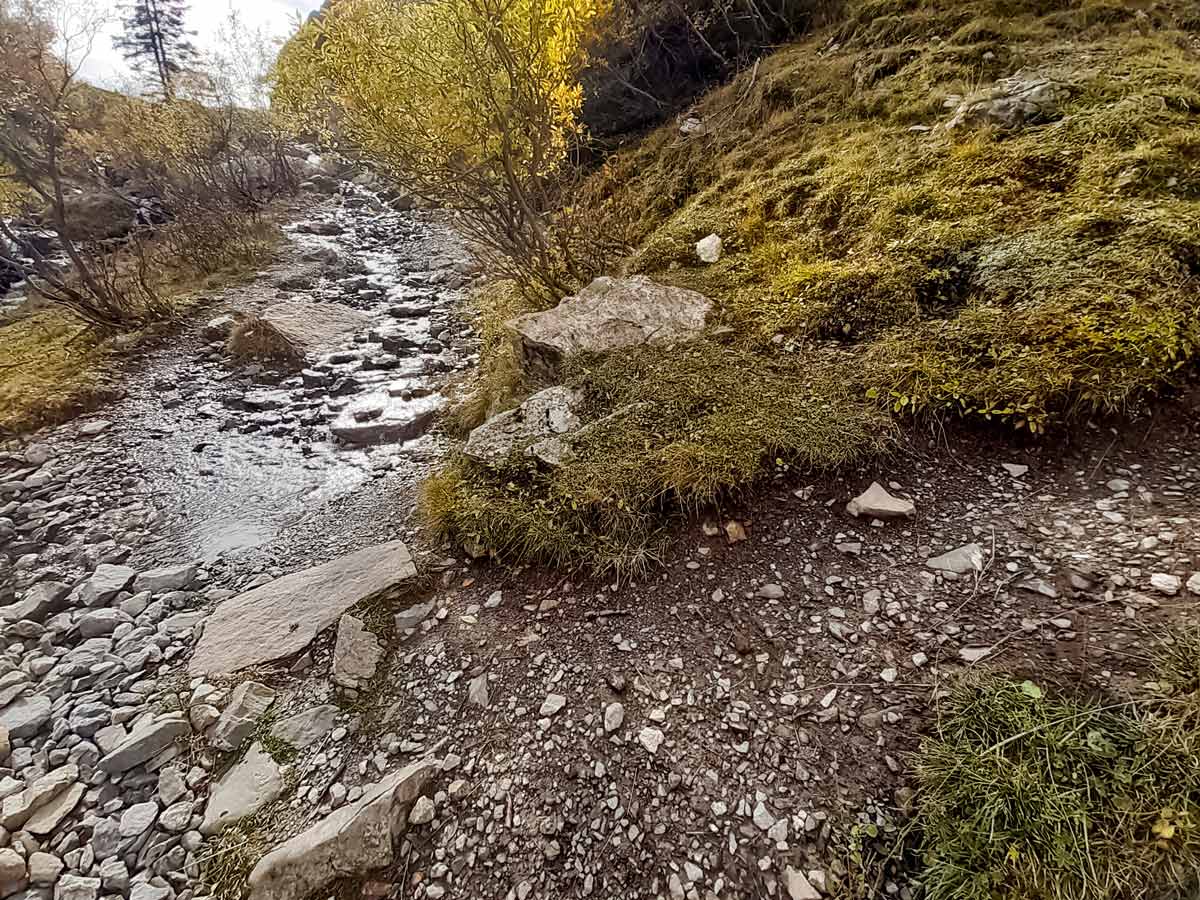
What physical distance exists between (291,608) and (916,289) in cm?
518

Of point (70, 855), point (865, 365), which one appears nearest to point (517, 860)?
point (70, 855)

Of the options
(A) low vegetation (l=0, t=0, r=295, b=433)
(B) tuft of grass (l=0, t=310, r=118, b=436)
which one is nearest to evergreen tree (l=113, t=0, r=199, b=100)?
(A) low vegetation (l=0, t=0, r=295, b=433)

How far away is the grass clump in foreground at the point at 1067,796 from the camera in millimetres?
1496

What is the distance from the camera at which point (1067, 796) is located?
1625 mm

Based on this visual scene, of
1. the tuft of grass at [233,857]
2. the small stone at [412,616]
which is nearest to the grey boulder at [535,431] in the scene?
the small stone at [412,616]

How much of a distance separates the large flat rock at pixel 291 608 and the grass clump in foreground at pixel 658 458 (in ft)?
1.59

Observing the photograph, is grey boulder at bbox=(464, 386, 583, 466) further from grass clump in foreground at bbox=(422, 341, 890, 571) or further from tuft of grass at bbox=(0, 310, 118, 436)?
tuft of grass at bbox=(0, 310, 118, 436)

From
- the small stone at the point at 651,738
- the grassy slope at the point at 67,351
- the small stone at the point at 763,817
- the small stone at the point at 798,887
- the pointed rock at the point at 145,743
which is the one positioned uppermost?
the grassy slope at the point at 67,351

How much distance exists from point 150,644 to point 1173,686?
18.0 feet

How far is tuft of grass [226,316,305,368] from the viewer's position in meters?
8.05

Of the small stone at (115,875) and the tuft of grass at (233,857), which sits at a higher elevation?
the small stone at (115,875)

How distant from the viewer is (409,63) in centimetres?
498

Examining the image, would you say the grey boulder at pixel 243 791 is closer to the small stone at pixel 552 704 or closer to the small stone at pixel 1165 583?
the small stone at pixel 552 704

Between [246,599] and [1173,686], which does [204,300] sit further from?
[1173,686]
